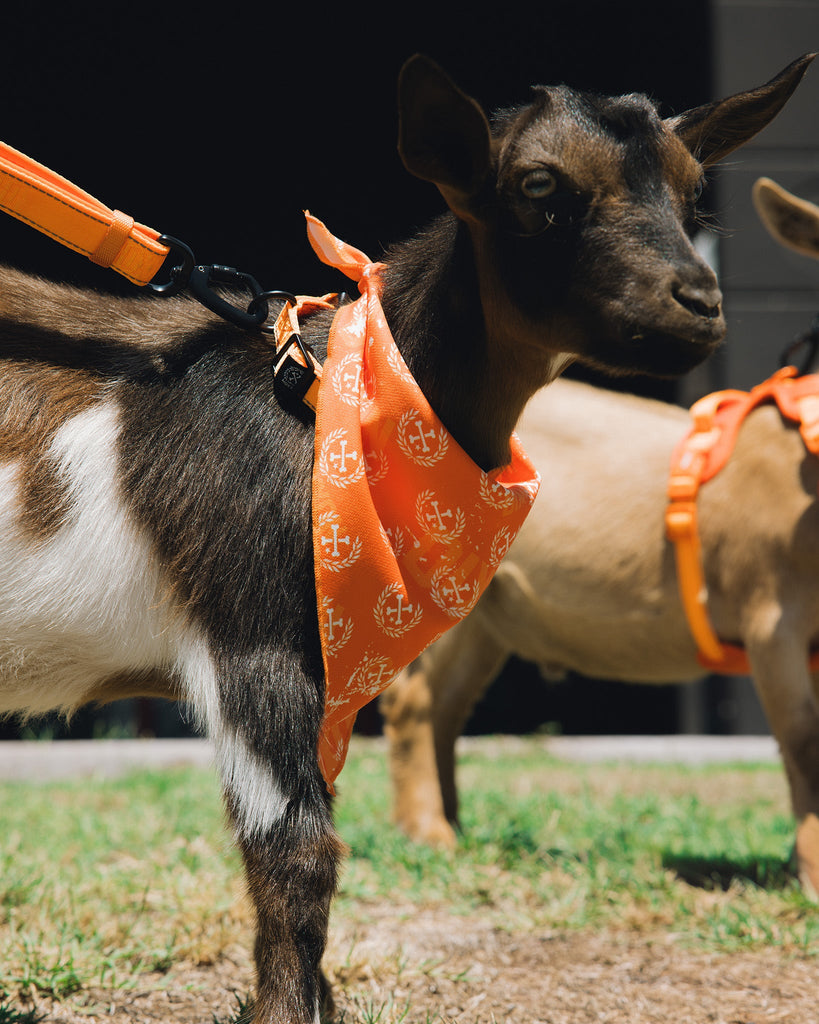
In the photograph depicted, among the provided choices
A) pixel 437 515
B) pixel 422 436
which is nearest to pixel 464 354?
pixel 422 436

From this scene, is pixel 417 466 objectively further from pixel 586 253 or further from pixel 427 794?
pixel 427 794

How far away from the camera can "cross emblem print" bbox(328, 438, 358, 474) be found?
168cm

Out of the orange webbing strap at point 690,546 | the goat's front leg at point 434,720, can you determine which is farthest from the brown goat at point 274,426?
the goat's front leg at point 434,720

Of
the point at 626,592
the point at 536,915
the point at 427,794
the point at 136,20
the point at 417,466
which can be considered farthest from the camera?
the point at 136,20

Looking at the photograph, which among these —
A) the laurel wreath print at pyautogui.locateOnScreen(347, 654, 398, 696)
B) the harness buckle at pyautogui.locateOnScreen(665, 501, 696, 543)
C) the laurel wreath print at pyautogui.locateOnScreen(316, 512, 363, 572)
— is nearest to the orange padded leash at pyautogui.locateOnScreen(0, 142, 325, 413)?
the laurel wreath print at pyautogui.locateOnScreen(316, 512, 363, 572)

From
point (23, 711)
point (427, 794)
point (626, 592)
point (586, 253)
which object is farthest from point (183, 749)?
point (586, 253)

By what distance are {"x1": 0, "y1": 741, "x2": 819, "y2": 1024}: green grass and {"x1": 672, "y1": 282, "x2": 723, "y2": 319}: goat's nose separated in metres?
1.20

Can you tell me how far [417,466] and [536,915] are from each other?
67.0 inches

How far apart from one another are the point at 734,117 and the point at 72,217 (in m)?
1.23

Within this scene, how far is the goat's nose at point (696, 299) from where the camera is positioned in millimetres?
1623

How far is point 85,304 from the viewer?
76.8 inches

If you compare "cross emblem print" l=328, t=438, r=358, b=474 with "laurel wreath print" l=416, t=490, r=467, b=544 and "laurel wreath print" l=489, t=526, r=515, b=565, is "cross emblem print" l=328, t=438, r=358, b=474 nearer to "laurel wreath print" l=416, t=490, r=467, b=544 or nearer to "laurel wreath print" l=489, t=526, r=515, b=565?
"laurel wreath print" l=416, t=490, r=467, b=544

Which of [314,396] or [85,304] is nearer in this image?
[314,396]

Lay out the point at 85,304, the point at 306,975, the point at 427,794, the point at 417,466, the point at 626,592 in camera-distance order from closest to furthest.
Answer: the point at 306,975
the point at 417,466
the point at 85,304
the point at 626,592
the point at 427,794
